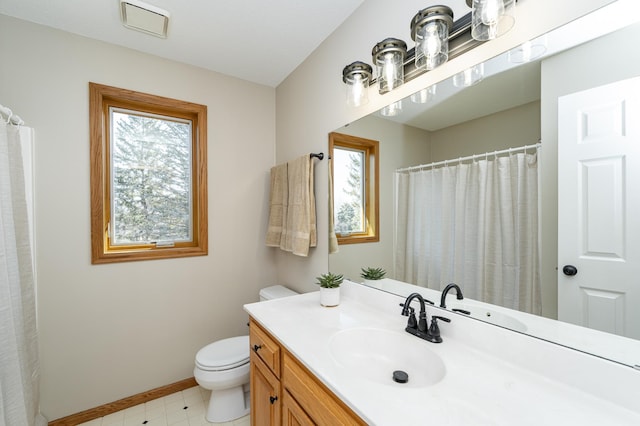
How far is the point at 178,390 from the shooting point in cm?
196

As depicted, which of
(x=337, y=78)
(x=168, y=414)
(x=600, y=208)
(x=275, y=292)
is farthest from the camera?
(x=275, y=292)

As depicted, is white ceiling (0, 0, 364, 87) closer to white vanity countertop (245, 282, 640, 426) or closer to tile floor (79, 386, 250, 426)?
white vanity countertop (245, 282, 640, 426)

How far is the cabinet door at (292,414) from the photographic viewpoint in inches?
35.4

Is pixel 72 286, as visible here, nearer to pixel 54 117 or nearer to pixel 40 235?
pixel 40 235

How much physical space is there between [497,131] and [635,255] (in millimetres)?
505

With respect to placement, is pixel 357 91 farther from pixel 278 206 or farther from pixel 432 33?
pixel 278 206

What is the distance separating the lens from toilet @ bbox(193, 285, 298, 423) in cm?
161

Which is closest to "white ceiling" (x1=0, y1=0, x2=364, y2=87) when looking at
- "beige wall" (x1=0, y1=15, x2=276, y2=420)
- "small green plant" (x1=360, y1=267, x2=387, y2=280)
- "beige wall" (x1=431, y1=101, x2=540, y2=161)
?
"beige wall" (x1=0, y1=15, x2=276, y2=420)

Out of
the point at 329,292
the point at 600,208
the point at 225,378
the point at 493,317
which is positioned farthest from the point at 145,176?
the point at 600,208

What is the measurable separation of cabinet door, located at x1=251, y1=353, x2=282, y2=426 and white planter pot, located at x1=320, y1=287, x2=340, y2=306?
42 centimetres

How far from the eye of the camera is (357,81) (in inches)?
53.2

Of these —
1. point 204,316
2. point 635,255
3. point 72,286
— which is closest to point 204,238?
point 204,316

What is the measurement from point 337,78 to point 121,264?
190 centimetres

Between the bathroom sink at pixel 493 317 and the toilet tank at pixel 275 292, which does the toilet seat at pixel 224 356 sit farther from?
the bathroom sink at pixel 493 317
